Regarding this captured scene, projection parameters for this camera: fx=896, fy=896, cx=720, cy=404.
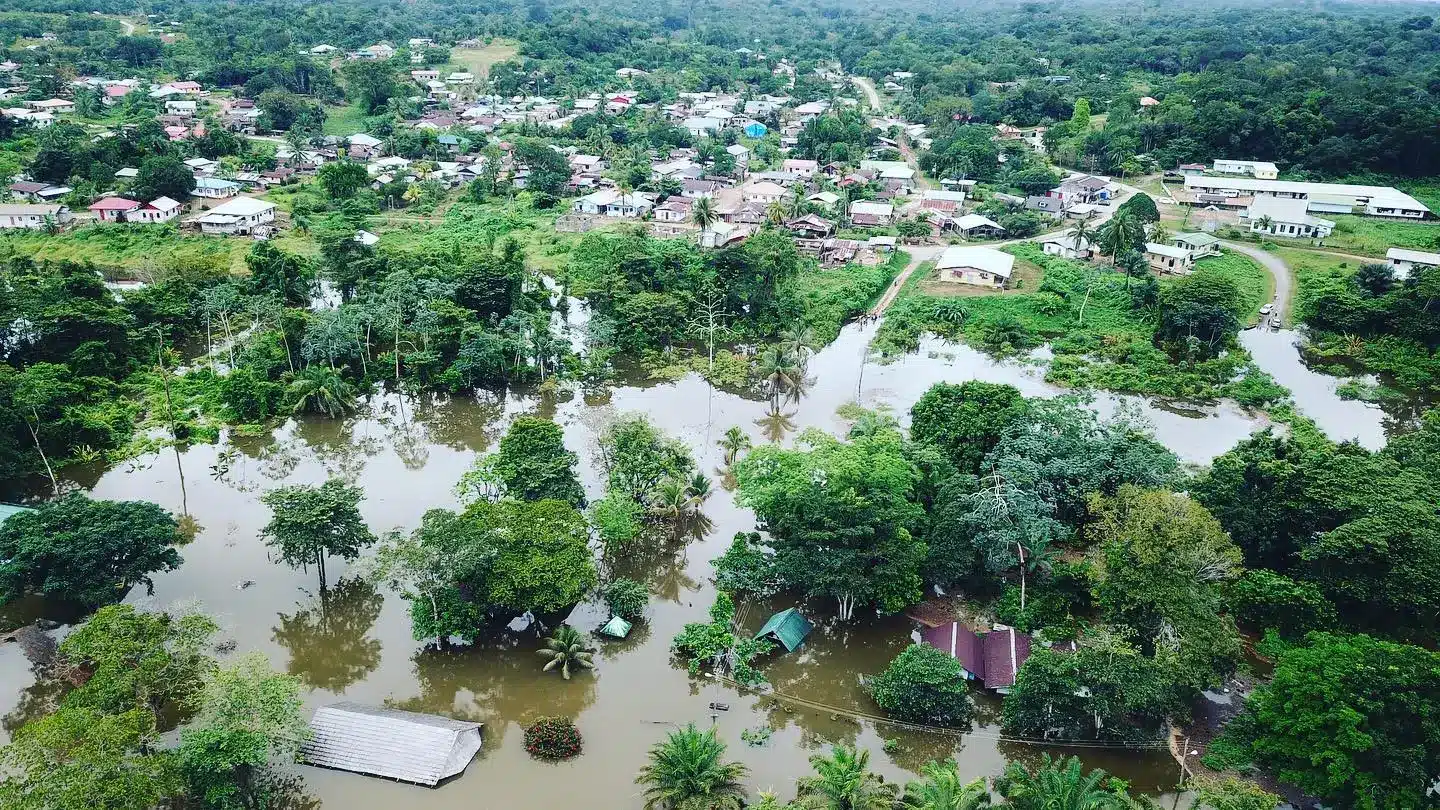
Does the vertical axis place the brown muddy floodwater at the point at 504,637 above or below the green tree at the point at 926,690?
below

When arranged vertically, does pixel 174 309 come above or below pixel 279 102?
below

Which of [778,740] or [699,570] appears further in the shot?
[699,570]

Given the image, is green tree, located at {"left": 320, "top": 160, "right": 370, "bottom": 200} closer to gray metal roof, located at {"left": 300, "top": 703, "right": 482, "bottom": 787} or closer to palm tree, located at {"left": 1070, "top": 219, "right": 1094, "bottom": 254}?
palm tree, located at {"left": 1070, "top": 219, "right": 1094, "bottom": 254}

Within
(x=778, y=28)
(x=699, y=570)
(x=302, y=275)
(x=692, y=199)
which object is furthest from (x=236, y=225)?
(x=778, y=28)

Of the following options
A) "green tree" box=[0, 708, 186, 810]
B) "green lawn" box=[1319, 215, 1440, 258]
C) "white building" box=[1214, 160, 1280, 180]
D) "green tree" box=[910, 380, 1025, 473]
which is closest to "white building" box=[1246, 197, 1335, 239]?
"green lawn" box=[1319, 215, 1440, 258]

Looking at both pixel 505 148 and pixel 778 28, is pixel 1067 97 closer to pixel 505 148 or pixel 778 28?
pixel 505 148

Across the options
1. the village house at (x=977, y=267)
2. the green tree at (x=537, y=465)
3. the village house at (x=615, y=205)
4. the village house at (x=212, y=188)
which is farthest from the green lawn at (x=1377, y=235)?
the village house at (x=212, y=188)

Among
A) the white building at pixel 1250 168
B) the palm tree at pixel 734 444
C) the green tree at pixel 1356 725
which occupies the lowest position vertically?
the palm tree at pixel 734 444

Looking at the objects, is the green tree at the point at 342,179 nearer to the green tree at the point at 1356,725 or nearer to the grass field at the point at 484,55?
the grass field at the point at 484,55
